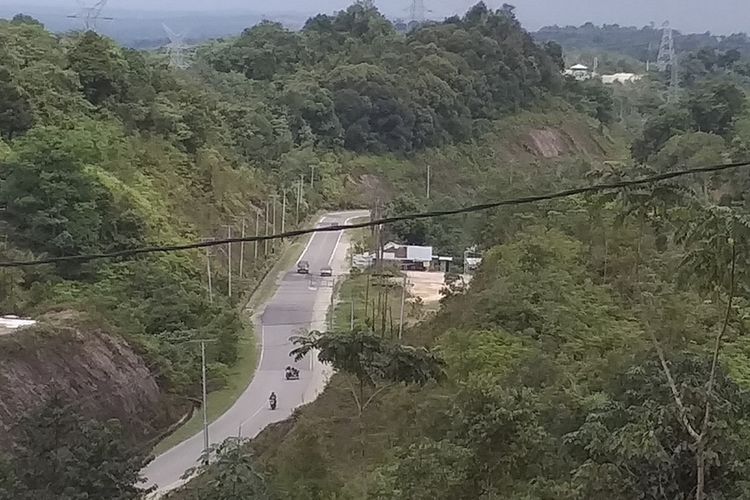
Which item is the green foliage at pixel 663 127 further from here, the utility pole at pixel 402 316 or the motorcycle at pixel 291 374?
the motorcycle at pixel 291 374

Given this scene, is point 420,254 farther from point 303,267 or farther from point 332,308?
point 332,308

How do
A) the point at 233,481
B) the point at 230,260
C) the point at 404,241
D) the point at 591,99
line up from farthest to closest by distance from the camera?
the point at 591,99
the point at 404,241
the point at 230,260
the point at 233,481

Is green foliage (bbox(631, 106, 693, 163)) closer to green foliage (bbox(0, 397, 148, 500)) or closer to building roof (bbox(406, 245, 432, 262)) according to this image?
building roof (bbox(406, 245, 432, 262))

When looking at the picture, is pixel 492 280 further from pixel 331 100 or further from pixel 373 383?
pixel 331 100

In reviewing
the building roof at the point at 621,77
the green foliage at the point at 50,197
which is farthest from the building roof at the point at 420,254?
the building roof at the point at 621,77

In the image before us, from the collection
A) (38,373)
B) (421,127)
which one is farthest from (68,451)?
(421,127)

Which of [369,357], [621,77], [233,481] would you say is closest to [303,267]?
[369,357]

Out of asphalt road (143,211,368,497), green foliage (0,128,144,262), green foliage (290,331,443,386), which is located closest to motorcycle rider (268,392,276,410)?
asphalt road (143,211,368,497)
